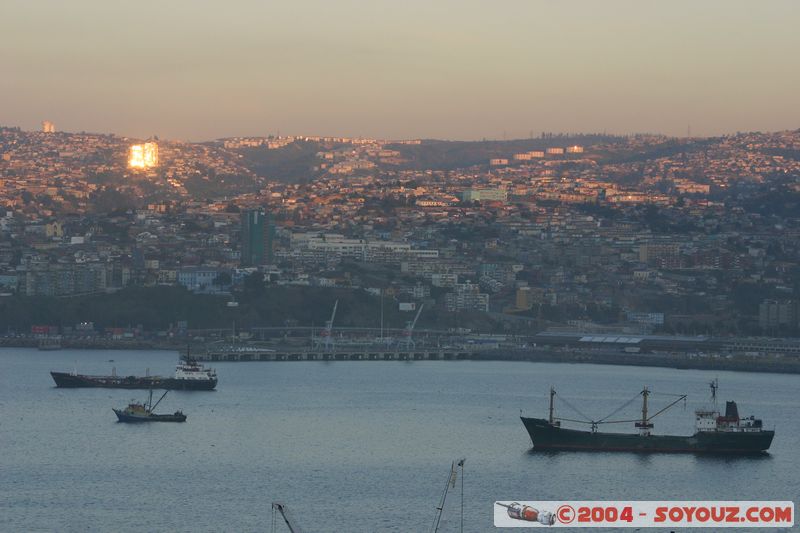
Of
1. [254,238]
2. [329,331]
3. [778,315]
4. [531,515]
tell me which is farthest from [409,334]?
[531,515]

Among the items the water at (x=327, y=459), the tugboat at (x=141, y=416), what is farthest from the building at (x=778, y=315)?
the tugboat at (x=141, y=416)

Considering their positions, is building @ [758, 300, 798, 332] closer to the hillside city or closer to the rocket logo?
the hillside city

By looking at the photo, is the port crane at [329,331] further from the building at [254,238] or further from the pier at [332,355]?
the building at [254,238]

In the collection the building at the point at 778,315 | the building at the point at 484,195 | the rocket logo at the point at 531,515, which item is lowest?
the building at the point at 778,315

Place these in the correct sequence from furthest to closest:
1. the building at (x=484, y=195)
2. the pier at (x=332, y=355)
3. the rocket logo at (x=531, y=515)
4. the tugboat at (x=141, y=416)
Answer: the building at (x=484, y=195) → the pier at (x=332, y=355) → the tugboat at (x=141, y=416) → the rocket logo at (x=531, y=515)

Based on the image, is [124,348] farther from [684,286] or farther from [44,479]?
[44,479]

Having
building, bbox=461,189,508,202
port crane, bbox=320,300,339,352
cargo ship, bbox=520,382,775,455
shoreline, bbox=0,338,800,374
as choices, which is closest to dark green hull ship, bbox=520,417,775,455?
cargo ship, bbox=520,382,775,455

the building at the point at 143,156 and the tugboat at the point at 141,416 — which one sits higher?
the building at the point at 143,156
